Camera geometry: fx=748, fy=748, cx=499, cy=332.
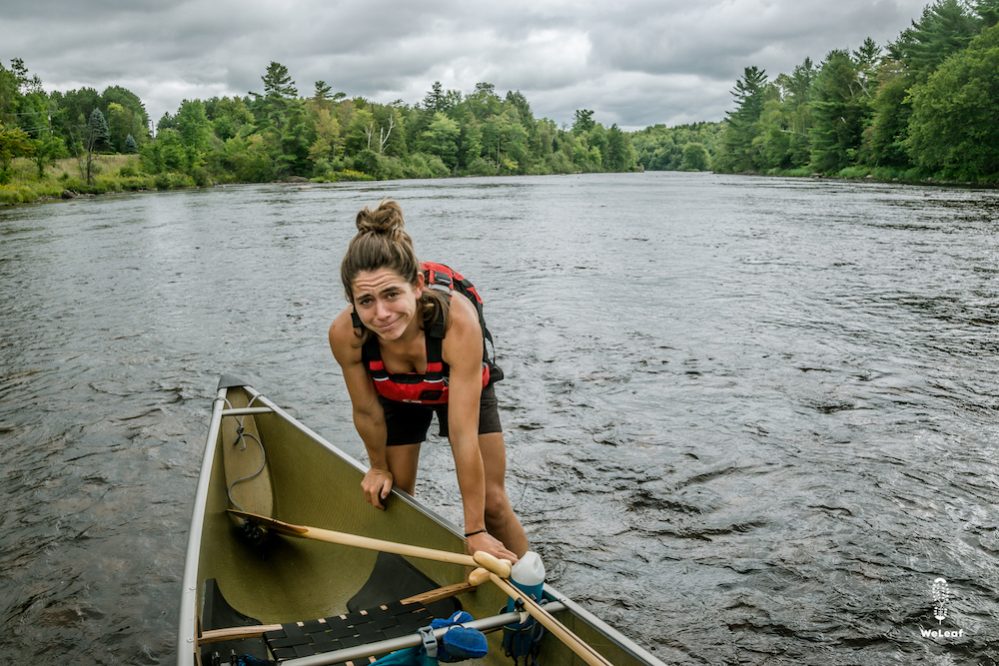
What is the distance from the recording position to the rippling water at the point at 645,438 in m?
4.49

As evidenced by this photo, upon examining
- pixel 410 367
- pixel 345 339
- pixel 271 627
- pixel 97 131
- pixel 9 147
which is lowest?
pixel 271 627

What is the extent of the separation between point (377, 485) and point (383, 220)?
1483mm

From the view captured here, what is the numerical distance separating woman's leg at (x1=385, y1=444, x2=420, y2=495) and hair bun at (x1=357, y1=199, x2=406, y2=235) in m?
1.33

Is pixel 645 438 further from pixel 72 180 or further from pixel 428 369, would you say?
pixel 72 180

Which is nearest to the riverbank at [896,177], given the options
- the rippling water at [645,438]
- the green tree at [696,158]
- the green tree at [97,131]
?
the rippling water at [645,438]

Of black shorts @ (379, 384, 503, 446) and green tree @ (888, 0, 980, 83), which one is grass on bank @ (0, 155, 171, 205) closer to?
black shorts @ (379, 384, 503, 446)

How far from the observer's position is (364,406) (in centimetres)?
369

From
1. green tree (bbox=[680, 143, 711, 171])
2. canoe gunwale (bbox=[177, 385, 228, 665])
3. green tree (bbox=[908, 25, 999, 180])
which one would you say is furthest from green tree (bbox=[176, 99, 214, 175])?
green tree (bbox=[680, 143, 711, 171])

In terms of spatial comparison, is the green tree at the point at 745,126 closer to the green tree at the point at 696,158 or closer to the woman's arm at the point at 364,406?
the green tree at the point at 696,158

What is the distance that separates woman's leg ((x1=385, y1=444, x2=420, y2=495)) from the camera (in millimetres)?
4074

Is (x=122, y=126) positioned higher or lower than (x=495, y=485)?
higher

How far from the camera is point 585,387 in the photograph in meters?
8.74

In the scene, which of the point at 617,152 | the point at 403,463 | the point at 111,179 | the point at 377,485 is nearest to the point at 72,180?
the point at 111,179

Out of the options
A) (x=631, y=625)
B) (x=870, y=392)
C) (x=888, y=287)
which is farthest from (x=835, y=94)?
(x=631, y=625)
